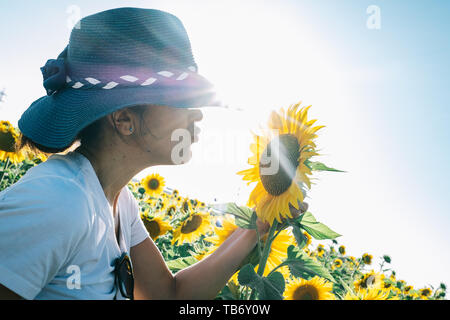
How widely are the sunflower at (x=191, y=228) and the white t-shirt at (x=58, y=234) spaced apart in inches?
104

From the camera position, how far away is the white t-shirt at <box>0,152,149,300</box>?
2.97 feet

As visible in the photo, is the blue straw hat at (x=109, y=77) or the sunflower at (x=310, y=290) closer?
the blue straw hat at (x=109, y=77)

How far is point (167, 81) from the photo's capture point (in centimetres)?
135

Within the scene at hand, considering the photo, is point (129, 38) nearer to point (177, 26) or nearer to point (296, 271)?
point (177, 26)

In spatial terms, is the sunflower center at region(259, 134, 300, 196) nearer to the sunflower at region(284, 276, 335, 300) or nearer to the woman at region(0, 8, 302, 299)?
the woman at region(0, 8, 302, 299)

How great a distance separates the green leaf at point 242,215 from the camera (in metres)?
1.25

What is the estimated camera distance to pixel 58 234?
3.18 feet

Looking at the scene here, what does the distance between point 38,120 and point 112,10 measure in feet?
1.98

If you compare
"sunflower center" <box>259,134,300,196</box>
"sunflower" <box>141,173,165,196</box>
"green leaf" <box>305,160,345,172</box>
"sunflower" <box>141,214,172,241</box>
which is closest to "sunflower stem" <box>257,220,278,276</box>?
"sunflower center" <box>259,134,300,196</box>

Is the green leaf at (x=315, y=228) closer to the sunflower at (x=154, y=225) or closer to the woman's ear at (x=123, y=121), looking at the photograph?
the woman's ear at (x=123, y=121)

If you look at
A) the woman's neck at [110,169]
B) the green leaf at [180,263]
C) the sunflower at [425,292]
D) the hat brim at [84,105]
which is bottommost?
the sunflower at [425,292]

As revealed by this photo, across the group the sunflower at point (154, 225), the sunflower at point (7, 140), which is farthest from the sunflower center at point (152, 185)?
the sunflower at point (154, 225)

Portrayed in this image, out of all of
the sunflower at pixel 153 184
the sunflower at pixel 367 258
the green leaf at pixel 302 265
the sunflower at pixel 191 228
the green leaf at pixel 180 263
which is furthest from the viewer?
the sunflower at pixel 367 258
